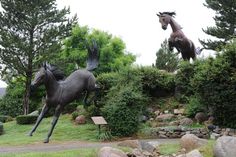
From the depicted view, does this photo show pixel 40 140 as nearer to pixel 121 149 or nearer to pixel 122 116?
pixel 122 116

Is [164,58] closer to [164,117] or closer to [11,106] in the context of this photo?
[11,106]

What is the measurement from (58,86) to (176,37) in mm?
7101

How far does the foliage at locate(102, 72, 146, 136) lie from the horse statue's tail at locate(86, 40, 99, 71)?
1601 millimetres

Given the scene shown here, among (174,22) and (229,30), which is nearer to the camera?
(174,22)

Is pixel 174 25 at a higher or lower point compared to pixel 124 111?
higher

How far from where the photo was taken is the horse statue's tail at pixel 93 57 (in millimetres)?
17625

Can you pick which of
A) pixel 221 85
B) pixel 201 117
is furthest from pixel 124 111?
pixel 221 85

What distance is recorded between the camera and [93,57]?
58.5ft

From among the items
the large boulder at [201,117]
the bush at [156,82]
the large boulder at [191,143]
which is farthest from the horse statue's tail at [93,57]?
the large boulder at [191,143]

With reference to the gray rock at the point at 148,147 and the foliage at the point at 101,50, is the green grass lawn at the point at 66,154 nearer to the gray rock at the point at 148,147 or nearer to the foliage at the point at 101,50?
the gray rock at the point at 148,147

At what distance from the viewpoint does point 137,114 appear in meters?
16.7

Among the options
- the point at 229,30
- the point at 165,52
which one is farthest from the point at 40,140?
the point at 165,52

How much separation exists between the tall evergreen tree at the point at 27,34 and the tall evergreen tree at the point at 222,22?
1190cm

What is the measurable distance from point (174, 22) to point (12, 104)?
18.8m
